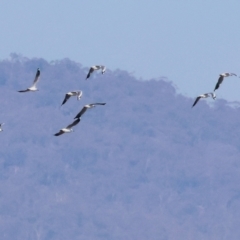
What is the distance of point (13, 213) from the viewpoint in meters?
198

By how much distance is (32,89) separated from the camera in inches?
1537

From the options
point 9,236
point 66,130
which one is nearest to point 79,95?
point 66,130

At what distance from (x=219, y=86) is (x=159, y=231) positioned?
155 meters

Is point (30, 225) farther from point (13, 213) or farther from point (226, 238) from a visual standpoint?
point (226, 238)

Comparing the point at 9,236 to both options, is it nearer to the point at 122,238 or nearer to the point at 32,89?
the point at 122,238

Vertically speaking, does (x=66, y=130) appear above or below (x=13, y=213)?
above

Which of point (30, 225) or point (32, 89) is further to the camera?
point (30, 225)

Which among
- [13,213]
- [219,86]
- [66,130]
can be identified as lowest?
[13,213]

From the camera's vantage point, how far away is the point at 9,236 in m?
186

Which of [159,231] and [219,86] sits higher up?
[219,86]

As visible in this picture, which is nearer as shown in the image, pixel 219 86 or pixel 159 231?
pixel 219 86

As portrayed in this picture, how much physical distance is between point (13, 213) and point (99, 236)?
1504 cm

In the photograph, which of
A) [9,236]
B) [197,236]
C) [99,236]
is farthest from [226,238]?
[9,236]

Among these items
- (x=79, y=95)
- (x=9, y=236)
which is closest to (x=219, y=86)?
(x=79, y=95)
